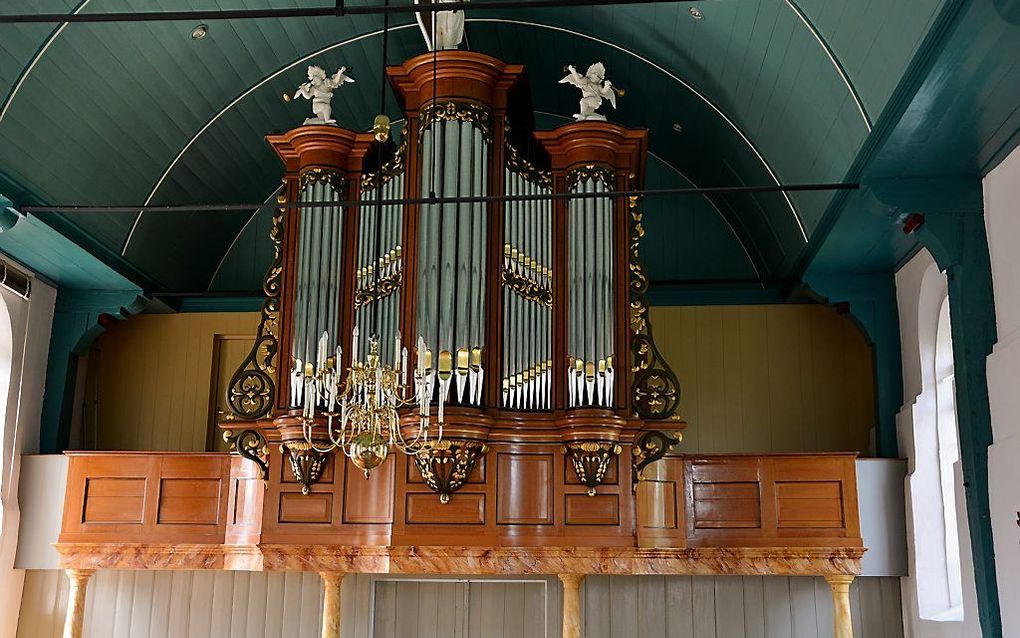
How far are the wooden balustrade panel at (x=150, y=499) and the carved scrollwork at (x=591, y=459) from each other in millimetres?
2998

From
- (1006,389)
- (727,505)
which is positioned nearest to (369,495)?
(727,505)

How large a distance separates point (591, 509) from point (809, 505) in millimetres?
1858

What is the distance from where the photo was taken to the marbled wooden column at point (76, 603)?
31.4ft

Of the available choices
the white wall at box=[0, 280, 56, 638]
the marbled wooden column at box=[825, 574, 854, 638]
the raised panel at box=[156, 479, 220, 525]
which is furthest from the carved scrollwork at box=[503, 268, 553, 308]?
the white wall at box=[0, 280, 56, 638]

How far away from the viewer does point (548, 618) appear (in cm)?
1056

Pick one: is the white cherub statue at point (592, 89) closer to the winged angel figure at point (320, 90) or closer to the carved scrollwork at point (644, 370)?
the carved scrollwork at point (644, 370)

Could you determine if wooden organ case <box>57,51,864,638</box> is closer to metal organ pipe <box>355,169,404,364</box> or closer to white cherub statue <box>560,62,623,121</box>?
metal organ pipe <box>355,169,404,364</box>

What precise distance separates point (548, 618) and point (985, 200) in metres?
5.49

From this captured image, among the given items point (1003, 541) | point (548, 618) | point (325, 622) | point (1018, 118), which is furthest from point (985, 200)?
point (325, 622)

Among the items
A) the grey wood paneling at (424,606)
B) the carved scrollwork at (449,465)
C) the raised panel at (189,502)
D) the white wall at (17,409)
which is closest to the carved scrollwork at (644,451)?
the carved scrollwork at (449,465)

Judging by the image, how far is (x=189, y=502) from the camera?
31.0 feet

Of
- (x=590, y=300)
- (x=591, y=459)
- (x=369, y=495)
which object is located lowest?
(x=369, y=495)

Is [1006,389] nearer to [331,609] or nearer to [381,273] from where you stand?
[381,273]

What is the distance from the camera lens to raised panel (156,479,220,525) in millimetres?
9414
